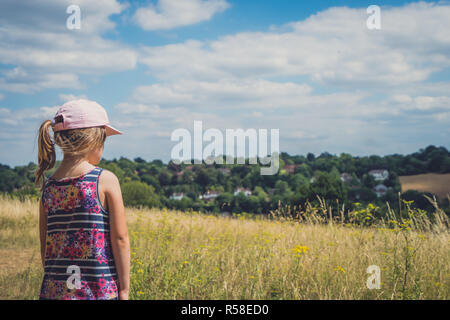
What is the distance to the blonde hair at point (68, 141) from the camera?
81.0 inches

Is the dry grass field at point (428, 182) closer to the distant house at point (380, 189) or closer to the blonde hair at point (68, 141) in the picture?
Result: the distant house at point (380, 189)

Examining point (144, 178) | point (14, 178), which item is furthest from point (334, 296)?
point (144, 178)

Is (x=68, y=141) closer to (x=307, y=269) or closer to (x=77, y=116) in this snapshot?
(x=77, y=116)

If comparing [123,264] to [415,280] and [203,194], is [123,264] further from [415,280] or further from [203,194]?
[203,194]

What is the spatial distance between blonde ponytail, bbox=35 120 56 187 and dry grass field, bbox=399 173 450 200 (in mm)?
39757

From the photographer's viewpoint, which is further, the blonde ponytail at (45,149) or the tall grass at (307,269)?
the tall grass at (307,269)

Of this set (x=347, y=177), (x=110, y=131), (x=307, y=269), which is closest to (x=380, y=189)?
(x=347, y=177)

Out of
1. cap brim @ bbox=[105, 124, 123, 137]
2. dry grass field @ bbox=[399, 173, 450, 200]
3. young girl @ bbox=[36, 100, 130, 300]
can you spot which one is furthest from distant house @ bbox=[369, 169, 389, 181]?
young girl @ bbox=[36, 100, 130, 300]

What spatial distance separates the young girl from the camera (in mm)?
2021

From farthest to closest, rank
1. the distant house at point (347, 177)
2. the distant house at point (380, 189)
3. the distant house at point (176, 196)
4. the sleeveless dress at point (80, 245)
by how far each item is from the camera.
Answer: the distant house at point (347, 177)
the distant house at point (176, 196)
the distant house at point (380, 189)
the sleeveless dress at point (80, 245)

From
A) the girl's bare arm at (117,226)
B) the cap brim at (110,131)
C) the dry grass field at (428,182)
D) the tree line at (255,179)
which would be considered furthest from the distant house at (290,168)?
the girl's bare arm at (117,226)

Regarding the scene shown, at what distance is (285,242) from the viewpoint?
5.81 m

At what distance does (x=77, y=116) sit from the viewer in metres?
2.05

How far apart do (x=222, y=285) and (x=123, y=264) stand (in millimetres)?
2546
